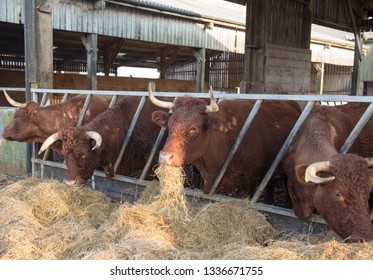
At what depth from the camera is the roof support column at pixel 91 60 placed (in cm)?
1219

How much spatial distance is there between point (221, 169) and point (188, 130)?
0.75 meters

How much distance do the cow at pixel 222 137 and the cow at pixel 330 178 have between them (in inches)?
24.4

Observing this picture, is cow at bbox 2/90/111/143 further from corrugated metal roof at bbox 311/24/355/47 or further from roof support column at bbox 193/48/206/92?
corrugated metal roof at bbox 311/24/355/47

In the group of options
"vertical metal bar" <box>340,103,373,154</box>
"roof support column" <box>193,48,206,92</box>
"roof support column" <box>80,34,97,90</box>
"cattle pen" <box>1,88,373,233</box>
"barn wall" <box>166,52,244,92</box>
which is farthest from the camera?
"barn wall" <box>166,52,244,92</box>

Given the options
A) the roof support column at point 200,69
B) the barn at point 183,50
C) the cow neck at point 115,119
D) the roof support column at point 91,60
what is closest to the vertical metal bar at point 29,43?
the barn at point 183,50

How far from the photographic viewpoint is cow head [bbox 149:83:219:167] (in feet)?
12.9

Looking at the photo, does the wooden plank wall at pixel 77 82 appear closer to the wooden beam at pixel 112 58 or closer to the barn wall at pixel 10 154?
the wooden beam at pixel 112 58

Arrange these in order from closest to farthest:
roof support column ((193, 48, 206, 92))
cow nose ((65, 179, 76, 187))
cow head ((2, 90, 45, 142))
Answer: cow nose ((65, 179, 76, 187)) → cow head ((2, 90, 45, 142)) → roof support column ((193, 48, 206, 92))

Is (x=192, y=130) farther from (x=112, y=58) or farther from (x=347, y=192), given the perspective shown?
(x=112, y=58)

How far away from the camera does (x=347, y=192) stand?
3.01 metres

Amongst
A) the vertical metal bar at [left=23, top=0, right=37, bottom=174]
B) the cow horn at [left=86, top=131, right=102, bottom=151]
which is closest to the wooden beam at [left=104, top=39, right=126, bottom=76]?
the vertical metal bar at [left=23, top=0, right=37, bottom=174]
